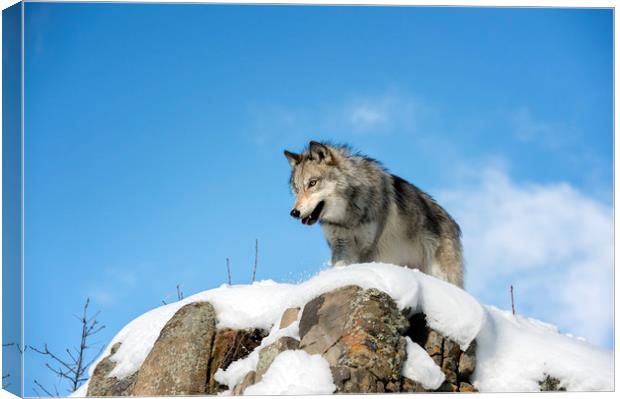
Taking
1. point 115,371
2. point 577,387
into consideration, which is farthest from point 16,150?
point 577,387

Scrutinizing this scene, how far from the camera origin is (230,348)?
267 inches

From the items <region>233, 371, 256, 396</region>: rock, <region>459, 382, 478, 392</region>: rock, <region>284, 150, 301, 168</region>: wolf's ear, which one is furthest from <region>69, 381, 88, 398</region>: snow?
<region>459, 382, 478, 392</region>: rock

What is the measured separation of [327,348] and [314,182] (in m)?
2.78

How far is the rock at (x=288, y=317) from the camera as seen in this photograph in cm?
620

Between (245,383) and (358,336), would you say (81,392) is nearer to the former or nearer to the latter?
(245,383)

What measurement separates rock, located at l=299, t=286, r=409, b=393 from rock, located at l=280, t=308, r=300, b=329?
31 cm

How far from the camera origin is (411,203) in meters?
8.68

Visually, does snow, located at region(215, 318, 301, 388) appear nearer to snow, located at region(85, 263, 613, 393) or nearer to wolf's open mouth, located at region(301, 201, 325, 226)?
snow, located at region(85, 263, 613, 393)

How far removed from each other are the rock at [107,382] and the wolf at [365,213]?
2.44 metres

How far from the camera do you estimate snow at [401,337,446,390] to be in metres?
5.52

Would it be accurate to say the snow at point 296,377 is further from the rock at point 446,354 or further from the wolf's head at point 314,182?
the wolf's head at point 314,182

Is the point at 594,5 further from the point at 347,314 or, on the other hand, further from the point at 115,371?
the point at 115,371

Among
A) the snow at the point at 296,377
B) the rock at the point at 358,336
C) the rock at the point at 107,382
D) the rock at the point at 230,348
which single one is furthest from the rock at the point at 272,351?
the rock at the point at 107,382

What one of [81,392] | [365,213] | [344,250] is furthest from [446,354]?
[81,392]
